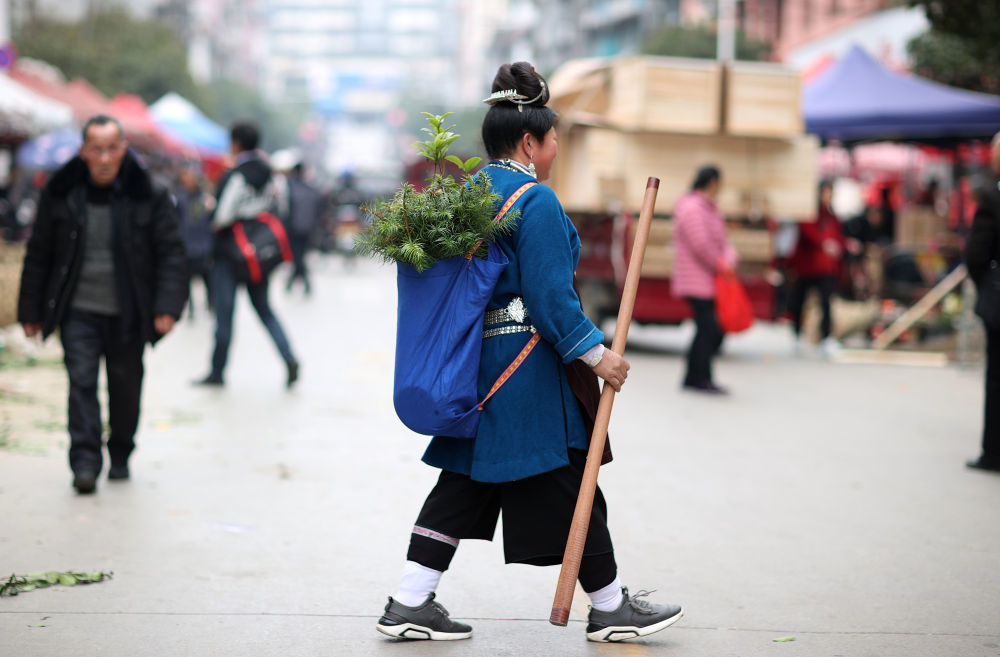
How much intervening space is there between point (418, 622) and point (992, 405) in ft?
14.9

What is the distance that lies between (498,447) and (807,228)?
1048 centimetres

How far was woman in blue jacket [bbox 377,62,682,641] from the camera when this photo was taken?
4.03 meters

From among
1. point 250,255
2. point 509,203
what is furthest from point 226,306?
point 509,203

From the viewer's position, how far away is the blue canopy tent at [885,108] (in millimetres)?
14781

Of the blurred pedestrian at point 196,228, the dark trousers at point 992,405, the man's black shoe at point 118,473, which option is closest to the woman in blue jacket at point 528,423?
the man's black shoe at point 118,473

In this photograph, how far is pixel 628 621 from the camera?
4.26m

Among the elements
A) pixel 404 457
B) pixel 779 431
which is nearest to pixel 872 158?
pixel 779 431

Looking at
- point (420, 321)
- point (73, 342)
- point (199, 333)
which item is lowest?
point (199, 333)

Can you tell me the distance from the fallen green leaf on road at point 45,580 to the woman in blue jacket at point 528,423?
4.19 feet

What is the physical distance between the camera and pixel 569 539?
A: 13.0 ft

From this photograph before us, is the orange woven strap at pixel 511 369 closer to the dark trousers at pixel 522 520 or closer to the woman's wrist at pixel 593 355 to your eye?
the woman's wrist at pixel 593 355

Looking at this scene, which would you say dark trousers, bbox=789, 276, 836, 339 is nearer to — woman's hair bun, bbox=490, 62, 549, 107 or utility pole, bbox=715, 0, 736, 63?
woman's hair bun, bbox=490, 62, 549, 107

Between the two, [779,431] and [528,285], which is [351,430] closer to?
[779,431]

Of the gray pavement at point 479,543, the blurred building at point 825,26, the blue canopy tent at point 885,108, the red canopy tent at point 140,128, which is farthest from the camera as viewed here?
the blurred building at point 825,26
